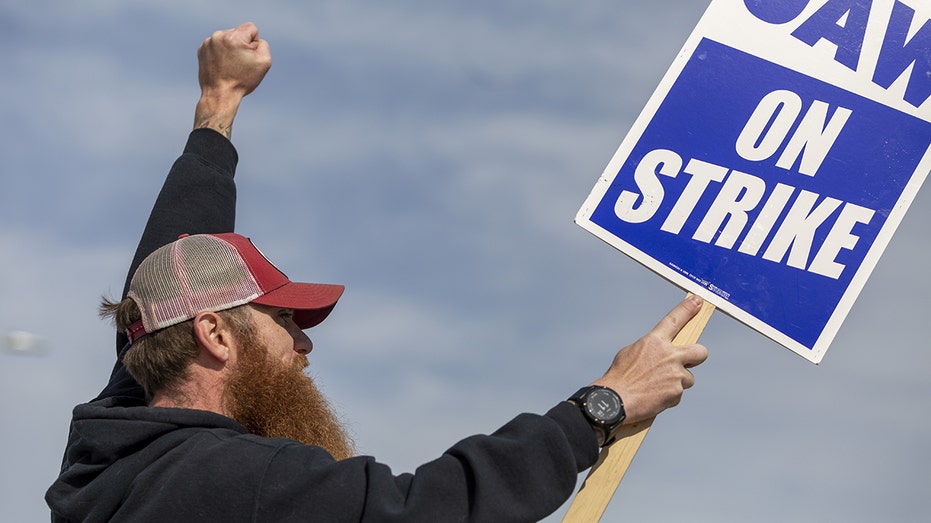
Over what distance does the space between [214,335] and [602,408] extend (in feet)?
3.96

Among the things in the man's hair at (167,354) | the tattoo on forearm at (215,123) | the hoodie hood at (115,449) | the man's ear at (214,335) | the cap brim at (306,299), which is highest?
the tattoo on forearm at (215,123)

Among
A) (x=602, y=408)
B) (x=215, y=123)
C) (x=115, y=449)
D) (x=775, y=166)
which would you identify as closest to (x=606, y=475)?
(x=602, y=408)

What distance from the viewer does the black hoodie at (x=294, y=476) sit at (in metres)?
2.89

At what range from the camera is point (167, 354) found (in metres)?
3.46

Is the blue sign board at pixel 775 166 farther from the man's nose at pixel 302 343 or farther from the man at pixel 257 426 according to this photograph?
the man's nose at pixel 302 343

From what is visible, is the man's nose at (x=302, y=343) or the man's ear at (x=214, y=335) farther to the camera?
the man's nose at (x=302, y=343)

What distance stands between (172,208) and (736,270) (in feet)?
6.79

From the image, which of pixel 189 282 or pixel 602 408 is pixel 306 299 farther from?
pixel 602 408

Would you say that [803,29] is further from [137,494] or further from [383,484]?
[137,494]

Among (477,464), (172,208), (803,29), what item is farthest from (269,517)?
(803,29)

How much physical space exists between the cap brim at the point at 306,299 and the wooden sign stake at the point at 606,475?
1098 mm

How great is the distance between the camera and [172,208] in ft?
13.9

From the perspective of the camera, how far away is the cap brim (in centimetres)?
360

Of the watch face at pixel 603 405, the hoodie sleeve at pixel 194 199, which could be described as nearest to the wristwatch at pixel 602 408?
the watch face at pixel 603 405
